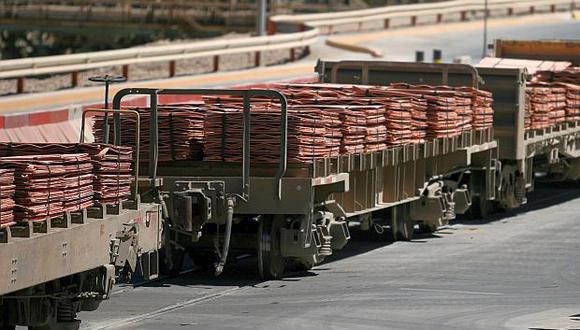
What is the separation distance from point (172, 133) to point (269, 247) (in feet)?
5.29

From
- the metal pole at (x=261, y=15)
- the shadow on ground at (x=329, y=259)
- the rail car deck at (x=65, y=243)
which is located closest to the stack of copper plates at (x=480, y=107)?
the shadow on ground at (x=329, y=259)

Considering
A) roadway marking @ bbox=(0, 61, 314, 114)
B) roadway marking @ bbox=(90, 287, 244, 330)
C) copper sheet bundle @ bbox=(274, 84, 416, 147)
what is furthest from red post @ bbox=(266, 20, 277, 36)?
roadway marking @ bbox=(90, 287, 244, 330)

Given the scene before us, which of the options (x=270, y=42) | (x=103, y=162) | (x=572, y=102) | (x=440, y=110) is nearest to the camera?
(x=103, y=162)

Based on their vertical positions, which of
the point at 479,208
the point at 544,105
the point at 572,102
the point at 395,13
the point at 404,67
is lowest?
the point at 479,208

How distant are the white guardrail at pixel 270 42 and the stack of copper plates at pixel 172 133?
1458 cm

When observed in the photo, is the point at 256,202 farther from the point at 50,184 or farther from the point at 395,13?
the point at 395,13

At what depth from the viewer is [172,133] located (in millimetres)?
20516

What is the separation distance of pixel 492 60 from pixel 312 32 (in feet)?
70.7

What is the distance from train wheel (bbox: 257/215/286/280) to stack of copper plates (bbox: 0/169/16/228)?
22.5 ft

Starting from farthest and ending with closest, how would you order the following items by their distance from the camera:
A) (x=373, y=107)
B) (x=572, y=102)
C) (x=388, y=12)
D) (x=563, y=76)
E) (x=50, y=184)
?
(x=388, y=12), (x=563, y=76), (x=572, y=102), (x=373, y=107), (x=50, y=184)

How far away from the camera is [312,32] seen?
54.4 meters

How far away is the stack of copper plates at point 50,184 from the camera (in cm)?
1400

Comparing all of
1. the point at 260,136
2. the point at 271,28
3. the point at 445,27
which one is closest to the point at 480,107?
the point at 260,136

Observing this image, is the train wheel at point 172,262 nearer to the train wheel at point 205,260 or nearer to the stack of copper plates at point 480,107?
the train wheel at point 205,260
